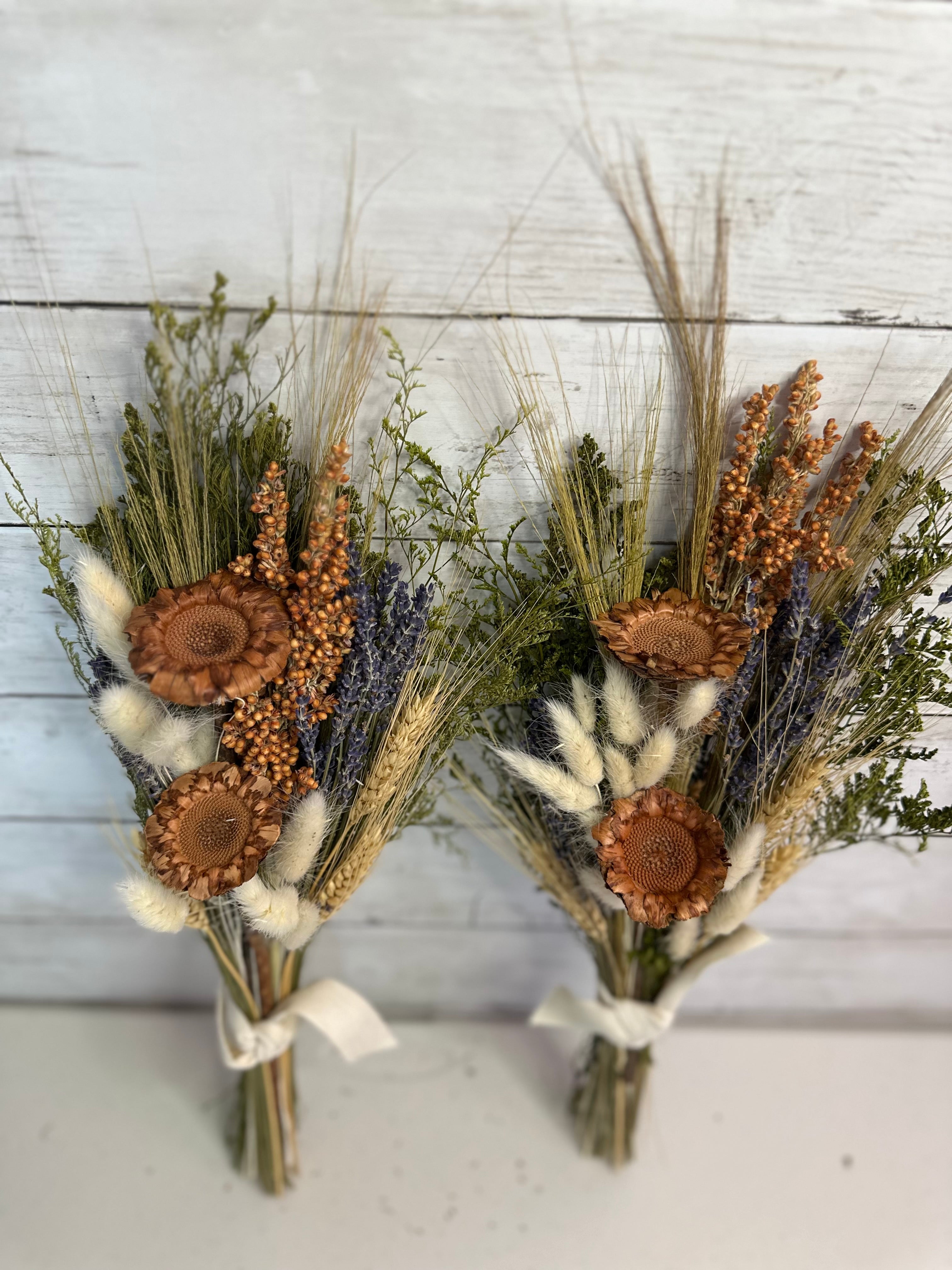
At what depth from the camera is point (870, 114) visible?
2.34ft

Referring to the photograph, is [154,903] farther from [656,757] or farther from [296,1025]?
[656,757]

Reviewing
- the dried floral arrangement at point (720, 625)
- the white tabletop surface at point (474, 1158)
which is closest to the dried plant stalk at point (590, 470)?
the dried floral arrangement at point (720, 625)

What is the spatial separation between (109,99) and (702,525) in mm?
644

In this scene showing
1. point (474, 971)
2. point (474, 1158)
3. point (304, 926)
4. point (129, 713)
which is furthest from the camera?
point (474, 971)

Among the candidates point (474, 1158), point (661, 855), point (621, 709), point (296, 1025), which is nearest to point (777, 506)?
point (621, 709)

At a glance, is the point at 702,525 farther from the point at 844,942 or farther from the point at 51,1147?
the point at 51,1147

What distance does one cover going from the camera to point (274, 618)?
2.37ft

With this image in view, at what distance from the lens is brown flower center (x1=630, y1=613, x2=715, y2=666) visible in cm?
75

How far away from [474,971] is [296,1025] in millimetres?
333

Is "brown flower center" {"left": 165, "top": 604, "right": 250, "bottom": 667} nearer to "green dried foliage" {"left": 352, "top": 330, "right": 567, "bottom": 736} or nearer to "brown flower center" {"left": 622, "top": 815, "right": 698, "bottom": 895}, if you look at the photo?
"green dried foliage" {"left": 352, "top": 330, "right": 567, "bottom": 736}

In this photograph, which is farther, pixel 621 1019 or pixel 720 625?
pixel 621 1019

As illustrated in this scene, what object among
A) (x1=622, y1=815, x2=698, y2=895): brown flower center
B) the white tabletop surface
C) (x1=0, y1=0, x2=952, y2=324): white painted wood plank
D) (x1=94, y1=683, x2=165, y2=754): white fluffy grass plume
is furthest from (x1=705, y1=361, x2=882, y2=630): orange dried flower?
the white tabletop surface

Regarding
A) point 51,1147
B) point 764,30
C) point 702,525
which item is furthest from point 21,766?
point 764,30

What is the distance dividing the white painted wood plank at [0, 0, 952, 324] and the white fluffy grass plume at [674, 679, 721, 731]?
1.18ft
